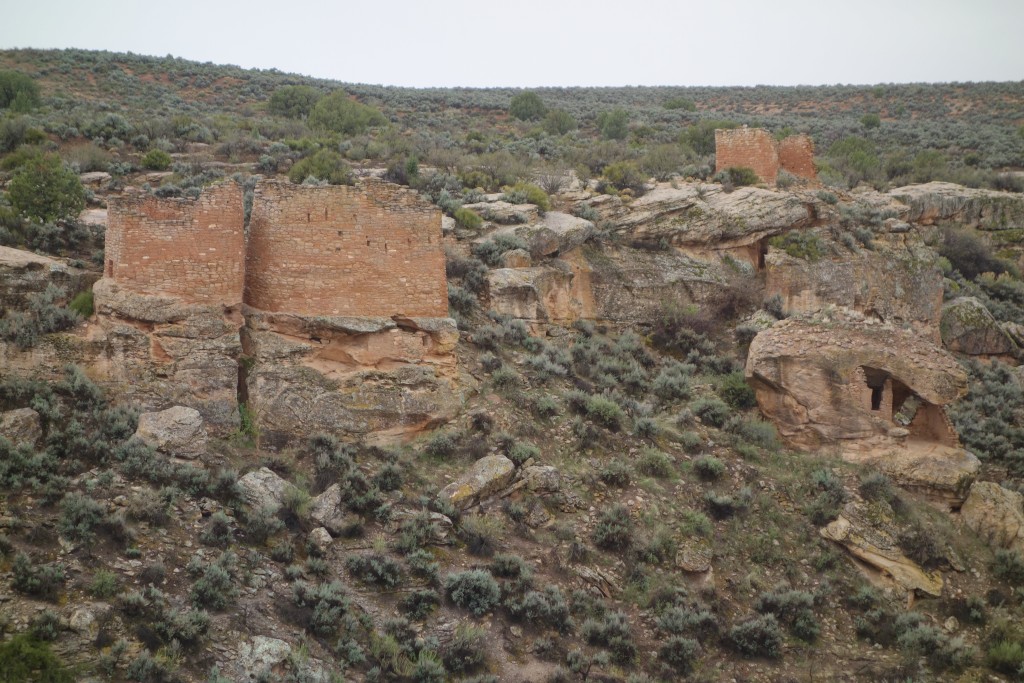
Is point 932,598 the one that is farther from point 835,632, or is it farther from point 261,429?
point 261,429

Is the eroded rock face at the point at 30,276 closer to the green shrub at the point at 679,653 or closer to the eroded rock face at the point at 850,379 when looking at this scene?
the green shrub at the point at 679,653

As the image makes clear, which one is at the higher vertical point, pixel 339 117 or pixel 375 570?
pixel 339 117

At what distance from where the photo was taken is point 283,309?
1652cm

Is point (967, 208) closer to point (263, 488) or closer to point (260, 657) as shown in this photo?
point (263, 488)

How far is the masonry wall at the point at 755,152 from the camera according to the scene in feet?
91.0

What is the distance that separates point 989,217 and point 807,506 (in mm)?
20139

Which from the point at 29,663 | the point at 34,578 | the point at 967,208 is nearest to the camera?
the point at 29,663

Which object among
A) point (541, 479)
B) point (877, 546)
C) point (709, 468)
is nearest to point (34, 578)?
point (541, 479)

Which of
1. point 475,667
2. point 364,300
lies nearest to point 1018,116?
point 364,300

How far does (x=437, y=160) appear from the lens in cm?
2991

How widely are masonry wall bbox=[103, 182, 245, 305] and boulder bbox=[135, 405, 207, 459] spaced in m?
2.06

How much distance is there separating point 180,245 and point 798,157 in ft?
65.1

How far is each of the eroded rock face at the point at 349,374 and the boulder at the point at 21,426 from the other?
324 cm

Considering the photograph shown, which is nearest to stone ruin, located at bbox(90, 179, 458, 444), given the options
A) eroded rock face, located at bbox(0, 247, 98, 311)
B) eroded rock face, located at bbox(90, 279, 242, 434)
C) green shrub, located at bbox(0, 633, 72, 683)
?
eroded rock face, located at bbox(90, 279, 242, 434)
